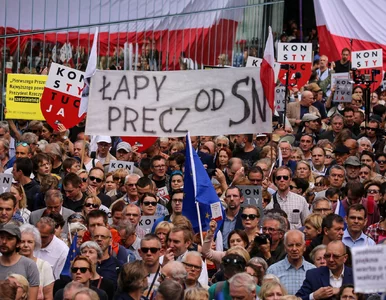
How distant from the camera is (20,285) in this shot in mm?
11266

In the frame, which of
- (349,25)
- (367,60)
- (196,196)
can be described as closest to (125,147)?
(196,196)

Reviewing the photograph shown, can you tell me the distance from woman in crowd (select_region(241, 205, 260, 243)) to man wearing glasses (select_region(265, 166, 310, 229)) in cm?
157

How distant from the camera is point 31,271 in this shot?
12203 millimetres

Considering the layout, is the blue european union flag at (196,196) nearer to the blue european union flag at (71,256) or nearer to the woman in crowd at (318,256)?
the blue european union flag at (71,256)

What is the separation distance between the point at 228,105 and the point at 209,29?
11273mm

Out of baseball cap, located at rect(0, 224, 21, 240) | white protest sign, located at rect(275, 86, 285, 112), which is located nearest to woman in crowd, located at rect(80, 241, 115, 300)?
baseball cap, located at rect(0, 224, 21, 240)

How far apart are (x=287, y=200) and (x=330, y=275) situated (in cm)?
387

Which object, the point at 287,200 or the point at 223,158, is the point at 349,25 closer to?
the point at 223,158

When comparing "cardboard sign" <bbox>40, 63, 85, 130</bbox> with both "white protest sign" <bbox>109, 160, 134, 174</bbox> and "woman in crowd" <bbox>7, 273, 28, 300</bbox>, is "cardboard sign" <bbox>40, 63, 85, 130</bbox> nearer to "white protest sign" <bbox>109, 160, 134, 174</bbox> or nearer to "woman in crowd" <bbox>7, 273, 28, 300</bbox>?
"white protest sign" <bbox>109, 160, 134, 174</bbox>

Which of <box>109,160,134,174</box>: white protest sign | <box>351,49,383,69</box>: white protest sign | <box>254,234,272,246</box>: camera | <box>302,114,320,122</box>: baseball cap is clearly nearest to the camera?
<box>254,234,272,246</box>: camera

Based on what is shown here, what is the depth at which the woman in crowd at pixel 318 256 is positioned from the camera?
12.9 m

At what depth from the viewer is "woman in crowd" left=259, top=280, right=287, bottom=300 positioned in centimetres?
1124

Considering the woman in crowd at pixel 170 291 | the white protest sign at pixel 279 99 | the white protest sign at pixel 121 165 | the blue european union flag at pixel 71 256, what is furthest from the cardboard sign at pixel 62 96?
the woman in crowd at pixel 170 291

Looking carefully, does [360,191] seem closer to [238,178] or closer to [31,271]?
[238,178]
